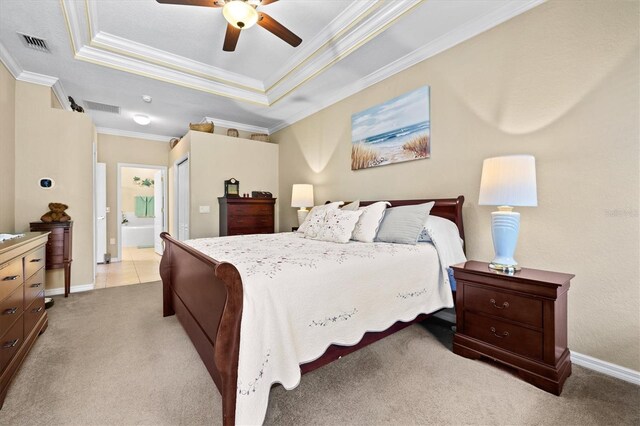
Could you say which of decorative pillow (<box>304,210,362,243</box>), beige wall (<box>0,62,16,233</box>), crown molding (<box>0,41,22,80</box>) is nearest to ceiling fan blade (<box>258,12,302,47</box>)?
decorative pillow (<box>304,210,362,243</box>)

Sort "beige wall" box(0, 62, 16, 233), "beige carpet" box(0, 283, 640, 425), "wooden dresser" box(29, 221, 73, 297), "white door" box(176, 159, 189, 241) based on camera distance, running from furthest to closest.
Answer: "white door" box(176, 159, 189, 241) < "wooden dresser" box(29, 221, 73, 297) < "beige wall" box(0, 62, 16, 233) < "beige carpet" box(0, 283, 640, 425)

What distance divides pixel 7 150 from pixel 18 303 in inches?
92.7

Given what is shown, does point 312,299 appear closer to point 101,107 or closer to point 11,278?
point 11,278

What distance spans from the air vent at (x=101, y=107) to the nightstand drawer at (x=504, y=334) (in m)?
5.53

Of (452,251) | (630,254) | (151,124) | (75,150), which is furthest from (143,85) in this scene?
(630,254)

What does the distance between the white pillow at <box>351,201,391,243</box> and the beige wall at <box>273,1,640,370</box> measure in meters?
0.58

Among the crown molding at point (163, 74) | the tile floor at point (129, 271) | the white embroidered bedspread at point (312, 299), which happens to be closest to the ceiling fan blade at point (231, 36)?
the crown molding at point (163, 74)

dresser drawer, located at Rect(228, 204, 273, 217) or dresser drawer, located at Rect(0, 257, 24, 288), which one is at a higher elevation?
dresser drawer, located at Rect(228, 204, 273, 217)

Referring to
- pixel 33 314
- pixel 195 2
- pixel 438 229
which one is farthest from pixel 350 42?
pixel 33 314

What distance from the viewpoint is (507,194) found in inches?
71.9

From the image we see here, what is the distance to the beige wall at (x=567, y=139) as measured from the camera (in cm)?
172

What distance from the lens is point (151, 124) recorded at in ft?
17.5

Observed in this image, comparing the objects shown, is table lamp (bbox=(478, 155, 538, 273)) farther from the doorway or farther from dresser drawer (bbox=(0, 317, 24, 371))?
the doorway

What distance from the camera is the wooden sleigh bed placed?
1.16 meters
